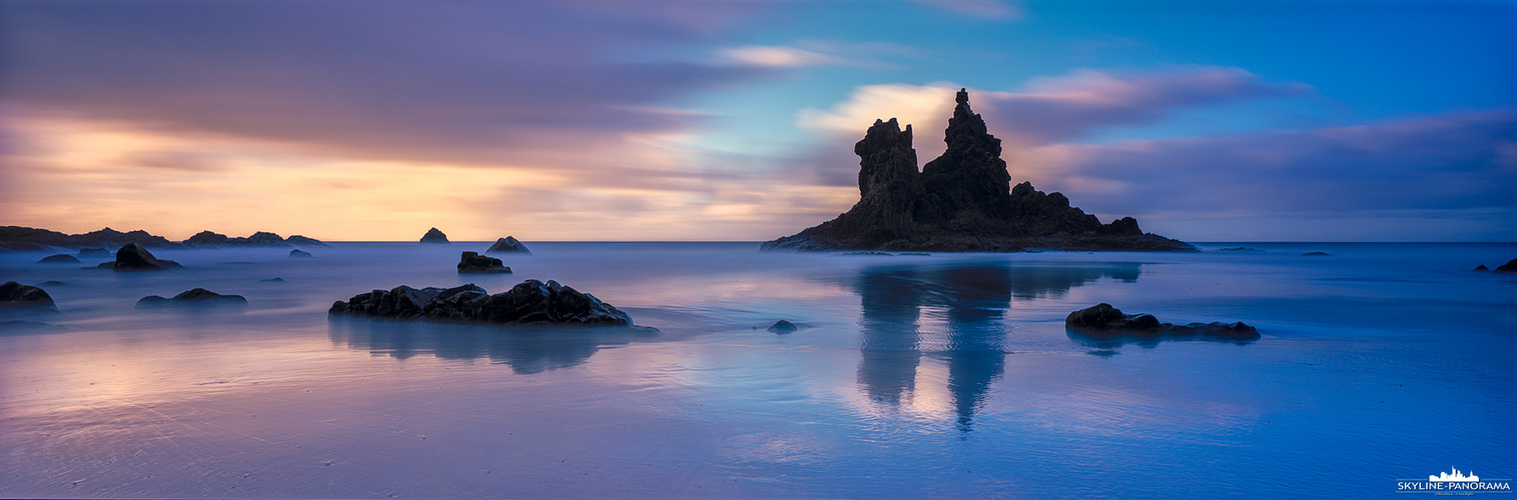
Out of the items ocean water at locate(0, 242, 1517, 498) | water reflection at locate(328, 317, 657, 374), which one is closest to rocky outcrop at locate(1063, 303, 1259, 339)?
ocean water at locate(0, 242, 1517, 498)

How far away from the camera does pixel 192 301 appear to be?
18.8m

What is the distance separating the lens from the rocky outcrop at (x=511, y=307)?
14062mm

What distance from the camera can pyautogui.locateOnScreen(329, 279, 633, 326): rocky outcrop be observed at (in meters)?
14.1

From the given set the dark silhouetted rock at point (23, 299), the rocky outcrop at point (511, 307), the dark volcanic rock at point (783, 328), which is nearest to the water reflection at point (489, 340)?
the rocky outcrop at point (511, 307)

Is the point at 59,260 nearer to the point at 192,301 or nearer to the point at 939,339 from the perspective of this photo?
the point at 192,301

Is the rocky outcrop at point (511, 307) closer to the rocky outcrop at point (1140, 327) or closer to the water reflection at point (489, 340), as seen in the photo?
the water reflection at point (489, 340)

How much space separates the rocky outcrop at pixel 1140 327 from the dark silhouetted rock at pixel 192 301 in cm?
2125

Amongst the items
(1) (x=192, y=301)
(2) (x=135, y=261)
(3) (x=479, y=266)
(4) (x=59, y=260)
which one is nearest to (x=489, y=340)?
(1) (x=192, y=301)

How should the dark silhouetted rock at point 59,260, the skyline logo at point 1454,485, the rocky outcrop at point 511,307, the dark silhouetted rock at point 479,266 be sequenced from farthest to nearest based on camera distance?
the dark silhouetted rock at point 59,260 < the dark silhouetted rock at point 479,266 < the rocky outcrop at point 511,307 < the skyline logo at point 1454,485

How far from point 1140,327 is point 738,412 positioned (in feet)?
31.8

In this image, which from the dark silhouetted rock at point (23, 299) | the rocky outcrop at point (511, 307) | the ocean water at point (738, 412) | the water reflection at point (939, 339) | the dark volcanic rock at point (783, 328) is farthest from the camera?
the dark silhouetted rock at point (23, 299)

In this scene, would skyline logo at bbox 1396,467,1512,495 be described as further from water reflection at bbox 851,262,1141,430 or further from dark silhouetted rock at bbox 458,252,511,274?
dark silhouetted rock at bbox 458,252,511,274

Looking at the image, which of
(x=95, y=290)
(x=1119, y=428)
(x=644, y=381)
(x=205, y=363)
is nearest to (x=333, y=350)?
(x=205, y=363)

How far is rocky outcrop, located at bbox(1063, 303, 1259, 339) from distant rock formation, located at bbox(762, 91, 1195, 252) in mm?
84560
